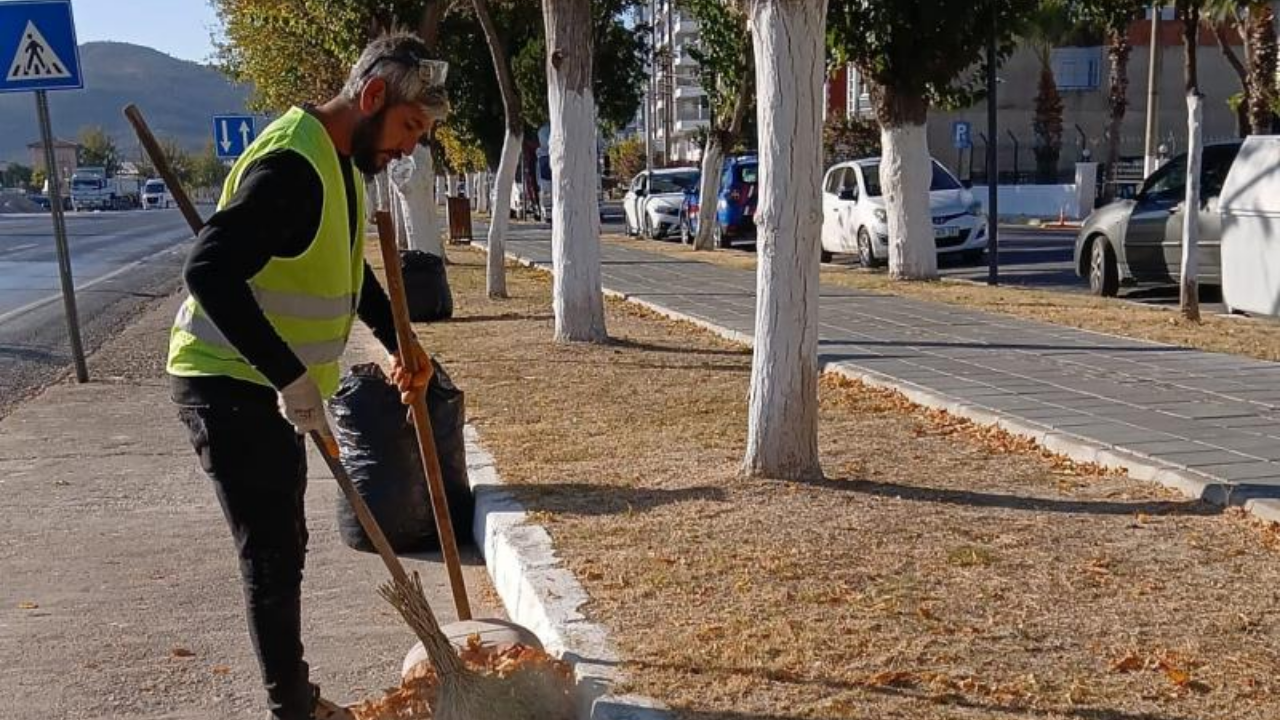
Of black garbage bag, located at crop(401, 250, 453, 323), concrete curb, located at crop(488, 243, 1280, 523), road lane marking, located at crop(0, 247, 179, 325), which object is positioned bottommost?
road lane marking, located at crop(0, 247, 179, 325)

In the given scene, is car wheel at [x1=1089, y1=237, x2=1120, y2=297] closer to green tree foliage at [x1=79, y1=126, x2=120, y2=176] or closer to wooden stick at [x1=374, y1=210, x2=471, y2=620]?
wooden stick at [x1=374, y1=210, x2=471, y2=620]

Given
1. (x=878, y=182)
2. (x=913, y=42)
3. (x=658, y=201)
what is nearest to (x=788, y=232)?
(x=913, y=42)

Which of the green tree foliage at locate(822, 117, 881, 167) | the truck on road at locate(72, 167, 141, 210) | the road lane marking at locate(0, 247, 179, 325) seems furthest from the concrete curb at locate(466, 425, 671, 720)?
the truck on road at locate(72, 167, 141, 210)

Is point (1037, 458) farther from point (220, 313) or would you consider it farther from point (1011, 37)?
point (1011, 37)

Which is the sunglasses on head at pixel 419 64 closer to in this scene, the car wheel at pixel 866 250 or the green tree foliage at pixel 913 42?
the green tree foliage at pixel 913 42

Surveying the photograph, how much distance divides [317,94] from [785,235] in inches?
901

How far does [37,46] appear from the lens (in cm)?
1125

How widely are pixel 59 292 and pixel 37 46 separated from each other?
33.8 feet

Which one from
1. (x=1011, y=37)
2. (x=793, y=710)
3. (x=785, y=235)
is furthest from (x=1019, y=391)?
(x=1011, y=37)

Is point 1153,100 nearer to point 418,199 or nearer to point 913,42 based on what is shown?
point 913,42

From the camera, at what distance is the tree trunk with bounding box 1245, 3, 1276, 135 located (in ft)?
96.6

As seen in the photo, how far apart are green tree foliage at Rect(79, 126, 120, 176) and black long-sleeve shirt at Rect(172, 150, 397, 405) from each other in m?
128

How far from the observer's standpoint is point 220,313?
328 centimetres

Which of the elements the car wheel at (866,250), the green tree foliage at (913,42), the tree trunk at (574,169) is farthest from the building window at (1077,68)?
the tree trunk at (574,169)
